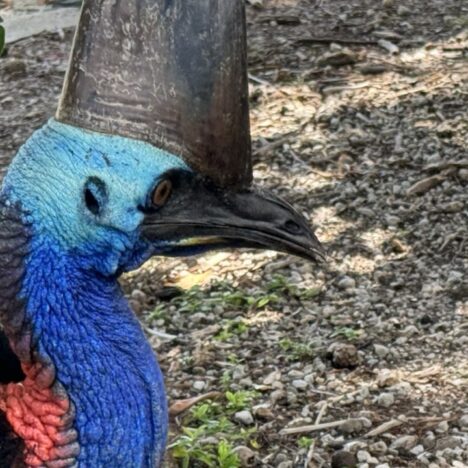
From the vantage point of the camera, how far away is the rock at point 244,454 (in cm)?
366

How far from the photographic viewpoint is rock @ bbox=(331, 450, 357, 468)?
12.0ft

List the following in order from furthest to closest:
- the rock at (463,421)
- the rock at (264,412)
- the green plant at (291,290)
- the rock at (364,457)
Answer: the green plant at (291,290)
the rock at (264,412)
the rock at (463,421)
the rock at (364,457)

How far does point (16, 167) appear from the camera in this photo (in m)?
2.47

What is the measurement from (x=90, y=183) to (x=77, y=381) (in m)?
0.38

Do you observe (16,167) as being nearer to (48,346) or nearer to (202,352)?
(48,346)

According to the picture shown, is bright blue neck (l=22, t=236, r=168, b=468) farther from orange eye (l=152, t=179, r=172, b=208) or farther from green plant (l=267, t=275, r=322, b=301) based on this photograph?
green plant (l=267, t=275, r=322, b=301)

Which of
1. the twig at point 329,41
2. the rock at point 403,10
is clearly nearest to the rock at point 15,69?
the twig at point 329,41

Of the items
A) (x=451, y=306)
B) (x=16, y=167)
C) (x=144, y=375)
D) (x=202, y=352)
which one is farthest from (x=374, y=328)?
(x=16, y=167)

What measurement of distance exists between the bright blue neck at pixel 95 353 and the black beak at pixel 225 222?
149 mm

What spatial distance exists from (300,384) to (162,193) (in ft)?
5.44

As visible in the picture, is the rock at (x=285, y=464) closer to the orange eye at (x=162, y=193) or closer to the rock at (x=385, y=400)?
the rock at (x=385, y=400)

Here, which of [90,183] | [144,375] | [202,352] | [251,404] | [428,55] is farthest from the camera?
[428,55]

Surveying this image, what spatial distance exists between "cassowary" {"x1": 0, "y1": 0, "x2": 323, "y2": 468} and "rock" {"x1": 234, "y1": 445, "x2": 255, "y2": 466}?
1108mm

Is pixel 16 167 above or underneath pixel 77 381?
above
